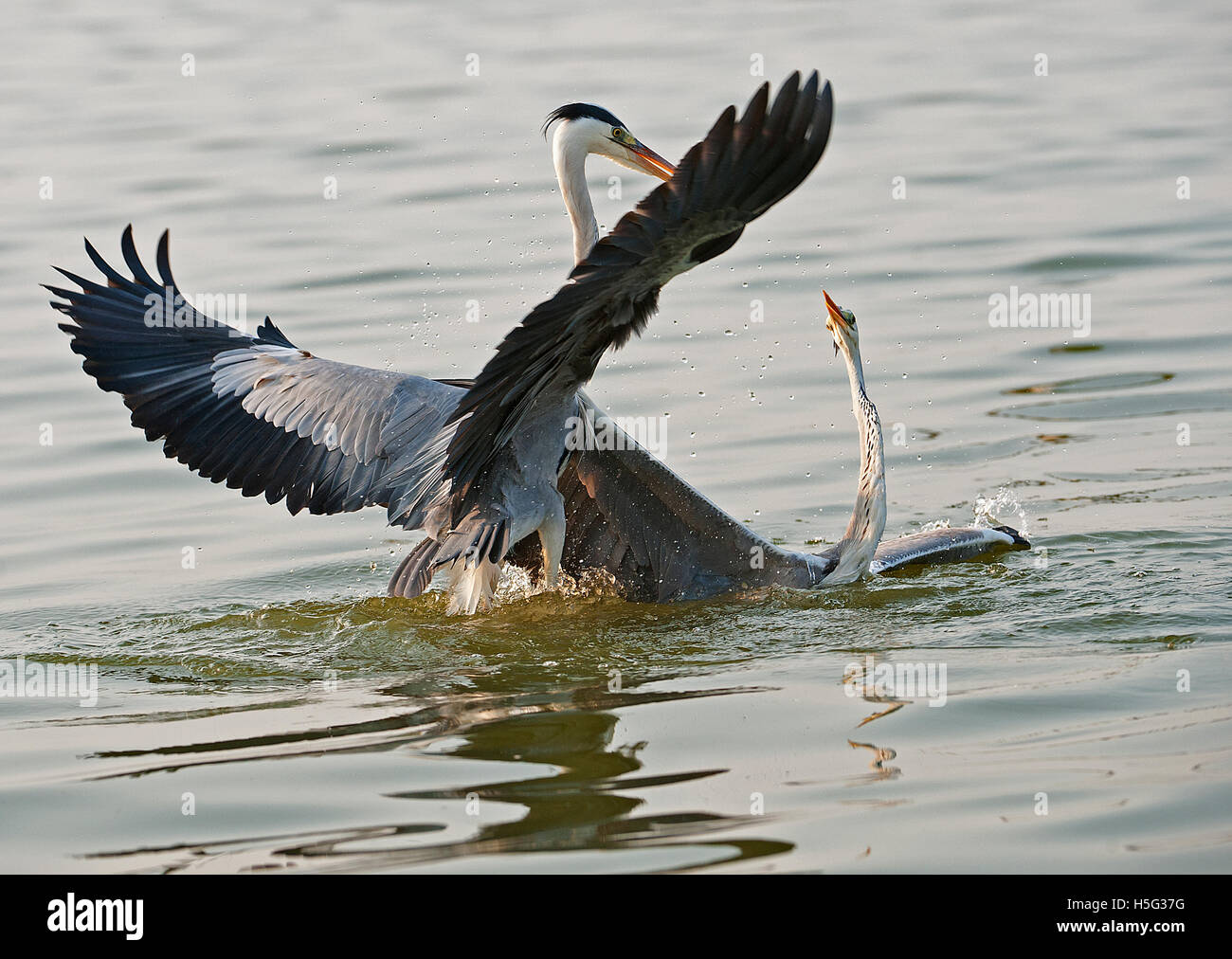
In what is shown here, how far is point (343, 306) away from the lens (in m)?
12.4

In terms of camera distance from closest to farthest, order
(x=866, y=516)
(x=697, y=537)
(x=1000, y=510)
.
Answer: (x=866, y=516) → (x=697, y=537) → (x=1000, y=510)

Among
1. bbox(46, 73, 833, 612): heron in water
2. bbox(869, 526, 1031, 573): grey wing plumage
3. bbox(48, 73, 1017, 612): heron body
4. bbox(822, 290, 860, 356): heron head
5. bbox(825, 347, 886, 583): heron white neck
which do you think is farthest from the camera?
bbox(822, 290, 860, 356): heron head

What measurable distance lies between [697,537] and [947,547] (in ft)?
3.93

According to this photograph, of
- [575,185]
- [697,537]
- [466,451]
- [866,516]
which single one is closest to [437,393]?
[466,451]

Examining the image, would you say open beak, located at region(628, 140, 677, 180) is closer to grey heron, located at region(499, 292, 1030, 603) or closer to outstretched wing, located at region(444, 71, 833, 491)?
grey heron, located at region(499, 292, 1030, 603)

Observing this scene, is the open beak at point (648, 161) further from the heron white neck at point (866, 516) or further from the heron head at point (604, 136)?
the heron white neck at point (866, 516)

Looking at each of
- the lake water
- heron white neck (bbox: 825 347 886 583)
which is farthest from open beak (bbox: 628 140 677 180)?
the lake water

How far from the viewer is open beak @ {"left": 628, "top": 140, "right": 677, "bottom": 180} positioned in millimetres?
7617

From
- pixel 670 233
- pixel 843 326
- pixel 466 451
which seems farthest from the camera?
pixel 843 326

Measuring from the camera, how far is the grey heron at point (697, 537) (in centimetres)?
759

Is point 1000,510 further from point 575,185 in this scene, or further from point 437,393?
point 437,393

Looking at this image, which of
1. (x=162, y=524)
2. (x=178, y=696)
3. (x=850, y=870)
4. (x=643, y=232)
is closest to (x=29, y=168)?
(x=162, y=524)

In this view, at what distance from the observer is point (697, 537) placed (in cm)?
776

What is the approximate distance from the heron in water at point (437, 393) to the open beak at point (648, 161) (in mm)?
10
